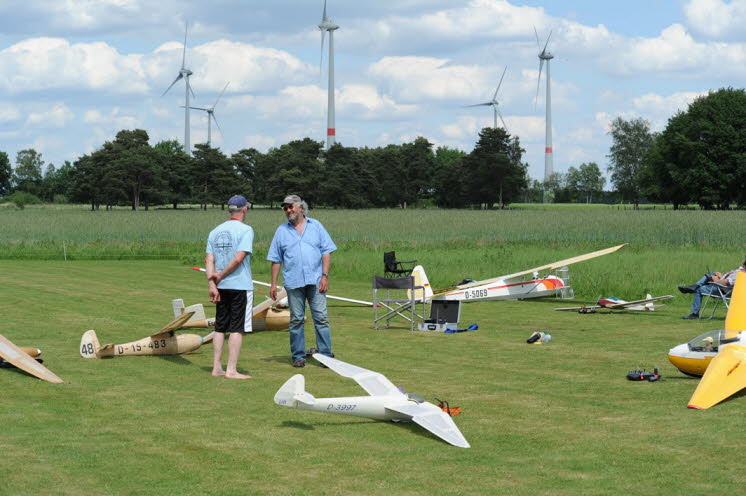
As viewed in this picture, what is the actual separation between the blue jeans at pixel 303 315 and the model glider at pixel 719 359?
3.89m

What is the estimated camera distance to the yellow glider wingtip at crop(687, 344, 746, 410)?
770cm

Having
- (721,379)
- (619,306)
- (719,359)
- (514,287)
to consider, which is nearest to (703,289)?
(619,306)

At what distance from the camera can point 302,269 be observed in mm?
10070

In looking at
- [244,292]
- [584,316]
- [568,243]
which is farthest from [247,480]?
[568,243]

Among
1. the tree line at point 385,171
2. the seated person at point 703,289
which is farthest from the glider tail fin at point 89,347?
the tree line at point 385,171

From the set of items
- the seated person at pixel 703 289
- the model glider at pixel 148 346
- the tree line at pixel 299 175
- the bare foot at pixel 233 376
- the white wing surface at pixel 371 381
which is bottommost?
the bare foot at pixel 233 376

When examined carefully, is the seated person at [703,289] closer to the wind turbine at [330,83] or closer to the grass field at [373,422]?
the grass field at [373,422]

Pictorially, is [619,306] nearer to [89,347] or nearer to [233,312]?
[233,312]

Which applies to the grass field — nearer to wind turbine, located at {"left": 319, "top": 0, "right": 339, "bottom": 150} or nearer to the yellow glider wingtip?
the yellow glider wingtip

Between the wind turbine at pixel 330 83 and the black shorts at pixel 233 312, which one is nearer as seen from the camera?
the black shorts at pixel 233 312

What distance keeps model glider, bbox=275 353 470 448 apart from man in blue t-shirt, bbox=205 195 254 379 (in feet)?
6.20

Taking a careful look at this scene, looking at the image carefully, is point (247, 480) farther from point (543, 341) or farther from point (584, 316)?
point (584, 316)

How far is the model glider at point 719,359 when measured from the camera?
306 inches

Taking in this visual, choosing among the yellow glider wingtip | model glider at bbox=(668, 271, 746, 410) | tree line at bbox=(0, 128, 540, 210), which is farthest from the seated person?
tree line at bbox=(0, 128, 540, 210)
